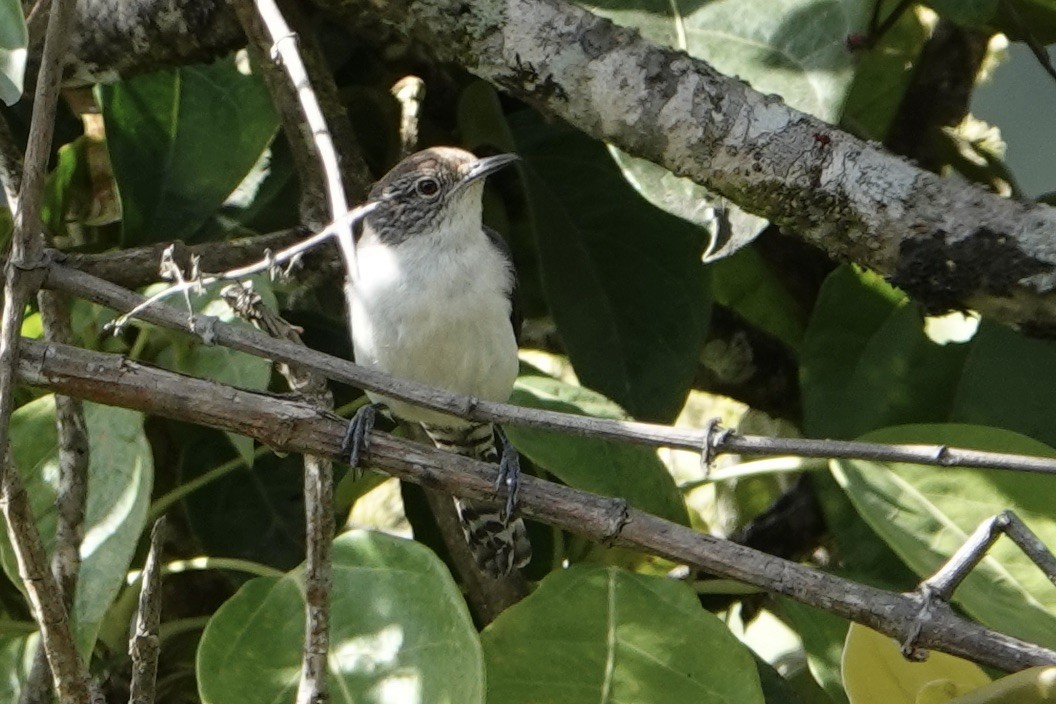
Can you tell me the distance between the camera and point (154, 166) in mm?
3555

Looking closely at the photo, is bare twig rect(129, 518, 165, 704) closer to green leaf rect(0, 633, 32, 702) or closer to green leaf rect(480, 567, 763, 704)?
green leaf rect(480, 567, 763, 704)

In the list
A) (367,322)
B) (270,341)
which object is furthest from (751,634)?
(270,341)

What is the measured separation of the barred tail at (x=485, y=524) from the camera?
11.8 feet

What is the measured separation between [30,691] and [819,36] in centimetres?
224

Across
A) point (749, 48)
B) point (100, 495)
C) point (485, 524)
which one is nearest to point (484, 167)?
point (749, 48)

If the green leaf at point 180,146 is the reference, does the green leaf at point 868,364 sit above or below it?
below

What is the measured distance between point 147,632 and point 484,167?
71.6 inches

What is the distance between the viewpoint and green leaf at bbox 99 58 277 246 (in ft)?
11.5

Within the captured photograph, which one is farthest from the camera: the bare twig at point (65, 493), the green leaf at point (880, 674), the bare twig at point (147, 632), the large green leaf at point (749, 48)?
the large green leaf at point (749, 48)

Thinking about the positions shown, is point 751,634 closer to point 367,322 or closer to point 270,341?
point 367,322

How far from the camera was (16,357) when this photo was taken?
6.70 ft

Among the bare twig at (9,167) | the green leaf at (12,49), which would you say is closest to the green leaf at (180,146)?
the bare twig at (9,167)

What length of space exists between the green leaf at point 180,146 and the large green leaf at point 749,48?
3.16ft

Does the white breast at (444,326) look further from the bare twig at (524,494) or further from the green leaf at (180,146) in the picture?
the bare twig at (524,494)
